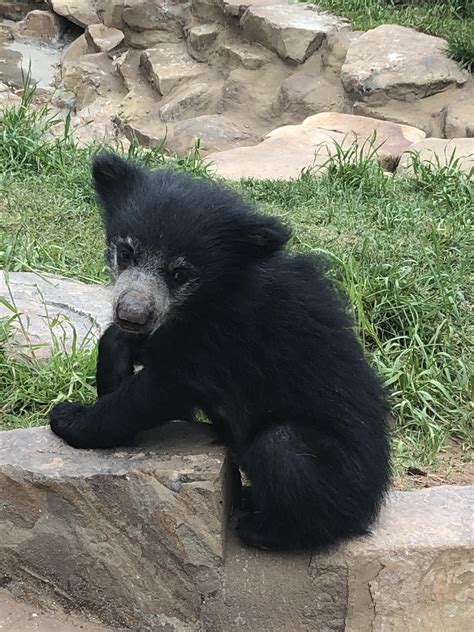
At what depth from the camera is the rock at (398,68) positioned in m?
10.5

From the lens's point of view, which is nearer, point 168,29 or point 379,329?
point 379,329

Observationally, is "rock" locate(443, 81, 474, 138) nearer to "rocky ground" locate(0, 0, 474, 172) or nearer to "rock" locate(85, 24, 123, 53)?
"rocky ground" locate(0, 0, 474, 172)

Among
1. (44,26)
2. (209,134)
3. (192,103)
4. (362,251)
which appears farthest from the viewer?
(44,26)

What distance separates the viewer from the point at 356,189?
22.3ft

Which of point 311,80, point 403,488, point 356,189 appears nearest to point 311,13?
point 311,80

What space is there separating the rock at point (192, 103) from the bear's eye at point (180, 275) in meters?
10.3

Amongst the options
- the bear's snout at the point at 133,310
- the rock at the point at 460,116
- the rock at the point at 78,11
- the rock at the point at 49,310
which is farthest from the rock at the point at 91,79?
the bear's snout at the point at 133,310

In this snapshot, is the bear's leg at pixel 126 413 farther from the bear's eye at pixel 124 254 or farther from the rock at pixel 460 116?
the rock at pixel 460 116

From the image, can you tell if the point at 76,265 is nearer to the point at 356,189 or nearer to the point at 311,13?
the point at 356,189

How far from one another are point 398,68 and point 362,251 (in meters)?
5.94

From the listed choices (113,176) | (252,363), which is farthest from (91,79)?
(252,363)

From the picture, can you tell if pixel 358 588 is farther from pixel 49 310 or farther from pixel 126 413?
pixel 49 310

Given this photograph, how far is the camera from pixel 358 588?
2857 mm

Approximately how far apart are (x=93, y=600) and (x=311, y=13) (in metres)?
10.9
